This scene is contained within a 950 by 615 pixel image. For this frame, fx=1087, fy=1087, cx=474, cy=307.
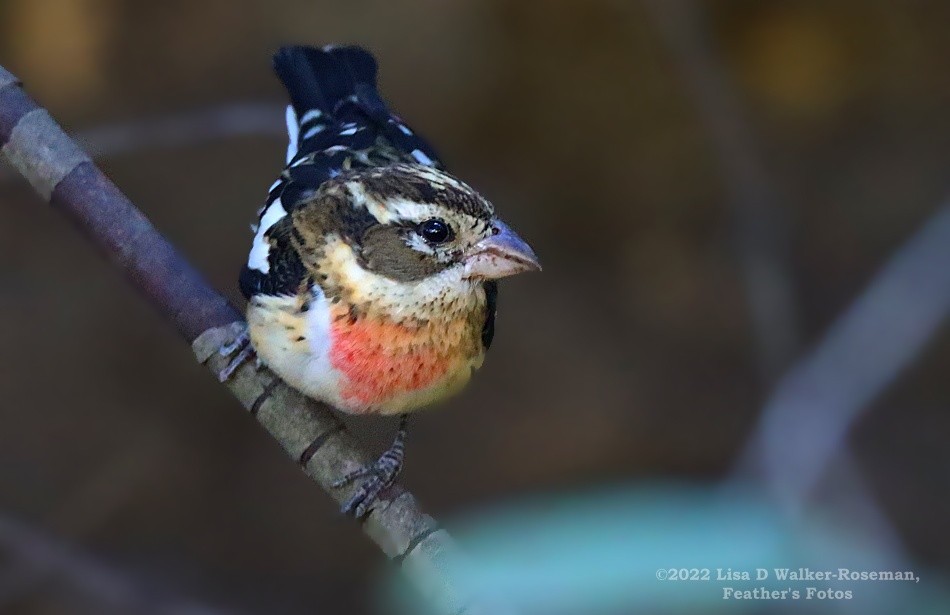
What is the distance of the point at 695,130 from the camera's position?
466cm

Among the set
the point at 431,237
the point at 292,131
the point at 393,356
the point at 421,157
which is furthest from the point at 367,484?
the point at 292,131

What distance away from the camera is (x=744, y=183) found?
4.53 m

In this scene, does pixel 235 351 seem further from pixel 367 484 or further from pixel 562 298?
pixel 562 298

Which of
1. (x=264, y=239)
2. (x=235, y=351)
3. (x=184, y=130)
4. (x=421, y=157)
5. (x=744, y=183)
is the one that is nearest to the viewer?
(x=235, y=351)

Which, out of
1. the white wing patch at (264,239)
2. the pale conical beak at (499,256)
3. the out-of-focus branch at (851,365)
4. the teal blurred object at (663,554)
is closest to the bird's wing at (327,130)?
the white wing patch at (264,239)

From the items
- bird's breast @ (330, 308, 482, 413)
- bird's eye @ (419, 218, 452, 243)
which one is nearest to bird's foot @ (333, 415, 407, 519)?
bird's breast @ (330, 308, 482, 413)

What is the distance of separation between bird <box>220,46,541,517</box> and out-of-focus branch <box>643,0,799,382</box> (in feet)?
8.02

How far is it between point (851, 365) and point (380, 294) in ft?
8.31

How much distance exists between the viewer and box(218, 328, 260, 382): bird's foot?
214cm

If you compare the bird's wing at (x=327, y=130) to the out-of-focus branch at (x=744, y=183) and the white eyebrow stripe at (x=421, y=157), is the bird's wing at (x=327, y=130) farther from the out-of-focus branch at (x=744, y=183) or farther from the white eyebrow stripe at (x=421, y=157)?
the out-of-focus branch at (x=744, y=183)

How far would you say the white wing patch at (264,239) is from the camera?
229 cm

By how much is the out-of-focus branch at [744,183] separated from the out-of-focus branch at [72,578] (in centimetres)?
241

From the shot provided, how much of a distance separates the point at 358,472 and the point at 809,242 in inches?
129

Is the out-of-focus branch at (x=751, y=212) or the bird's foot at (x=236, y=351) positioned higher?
the out-of-focus branch at (x=751, y=212)
